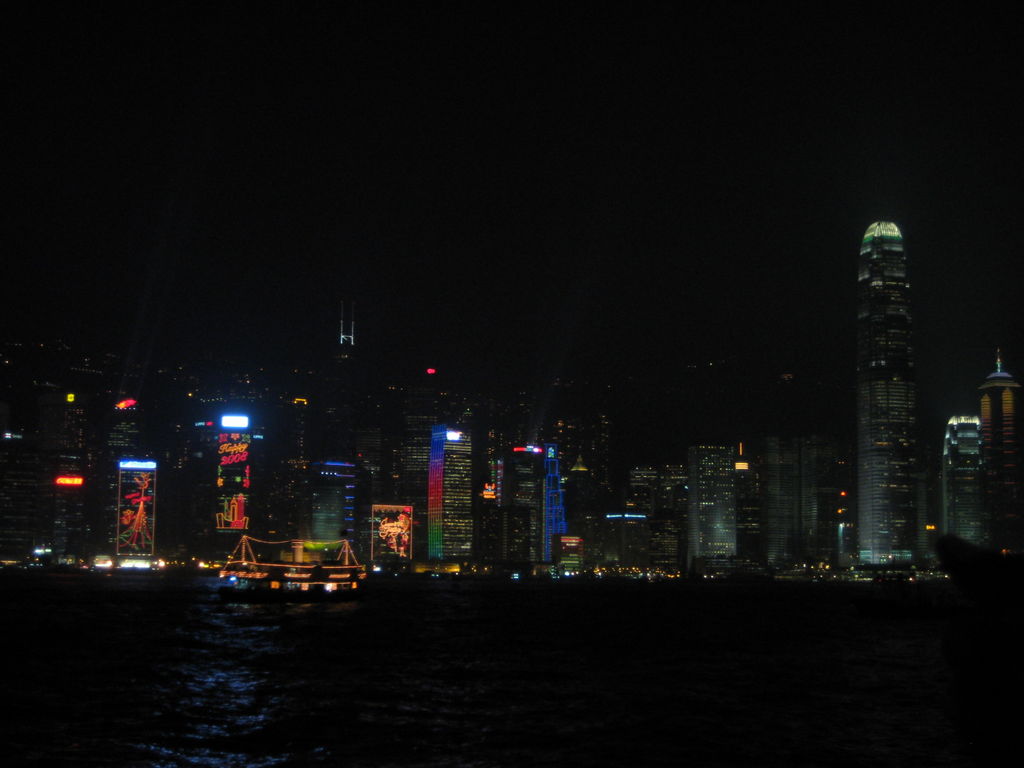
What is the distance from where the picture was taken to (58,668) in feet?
176

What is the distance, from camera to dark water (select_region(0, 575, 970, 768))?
30641 millimetres

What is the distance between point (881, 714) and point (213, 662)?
112 ft

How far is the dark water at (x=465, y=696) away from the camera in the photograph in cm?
3064

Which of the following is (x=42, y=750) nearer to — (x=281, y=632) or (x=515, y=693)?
(x=515, y=693)

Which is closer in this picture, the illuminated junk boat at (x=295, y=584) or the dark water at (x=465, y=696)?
the dark water at (x=465, y=696)

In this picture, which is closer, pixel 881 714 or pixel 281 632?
pixel 881 714

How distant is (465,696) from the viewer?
144 feet

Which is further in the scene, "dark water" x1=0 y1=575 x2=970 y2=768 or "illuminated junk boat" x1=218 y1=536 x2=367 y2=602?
"illuminated junk boat" x1=218 y1=536 x2=367 y2=602

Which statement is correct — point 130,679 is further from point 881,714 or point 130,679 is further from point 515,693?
point 881,714

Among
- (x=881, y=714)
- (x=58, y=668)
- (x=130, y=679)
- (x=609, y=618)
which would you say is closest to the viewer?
(x=881, y=714)

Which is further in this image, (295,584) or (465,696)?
(295,584)

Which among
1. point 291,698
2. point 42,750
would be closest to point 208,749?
point 42,750

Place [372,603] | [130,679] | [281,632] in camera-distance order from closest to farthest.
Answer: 1. [130,679]
2. [281,632]
3. [372,603]

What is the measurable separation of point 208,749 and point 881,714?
24.2 m
